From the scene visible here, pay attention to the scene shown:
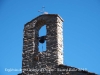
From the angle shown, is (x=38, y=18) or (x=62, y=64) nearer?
(x=62, y=64)

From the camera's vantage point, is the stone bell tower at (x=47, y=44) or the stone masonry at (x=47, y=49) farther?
the stone bell tower at (x=47, y=44)

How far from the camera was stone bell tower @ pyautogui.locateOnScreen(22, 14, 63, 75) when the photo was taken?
1764 cm

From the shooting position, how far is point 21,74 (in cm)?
1794

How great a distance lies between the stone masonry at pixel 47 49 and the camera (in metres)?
17.5

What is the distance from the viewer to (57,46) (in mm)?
17703

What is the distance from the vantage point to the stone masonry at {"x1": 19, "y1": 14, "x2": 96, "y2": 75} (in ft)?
57.4

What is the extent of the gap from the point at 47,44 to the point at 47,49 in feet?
0.64

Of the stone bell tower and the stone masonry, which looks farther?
the stone bell tower

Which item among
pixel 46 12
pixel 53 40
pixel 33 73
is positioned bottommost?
pixel 33 73

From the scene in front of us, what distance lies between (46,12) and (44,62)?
6.56ft

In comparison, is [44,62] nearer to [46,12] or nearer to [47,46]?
[47,46]

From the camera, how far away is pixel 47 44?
17.9 m

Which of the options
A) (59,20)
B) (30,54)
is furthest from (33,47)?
(59,20)

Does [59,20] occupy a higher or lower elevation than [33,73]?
higher
